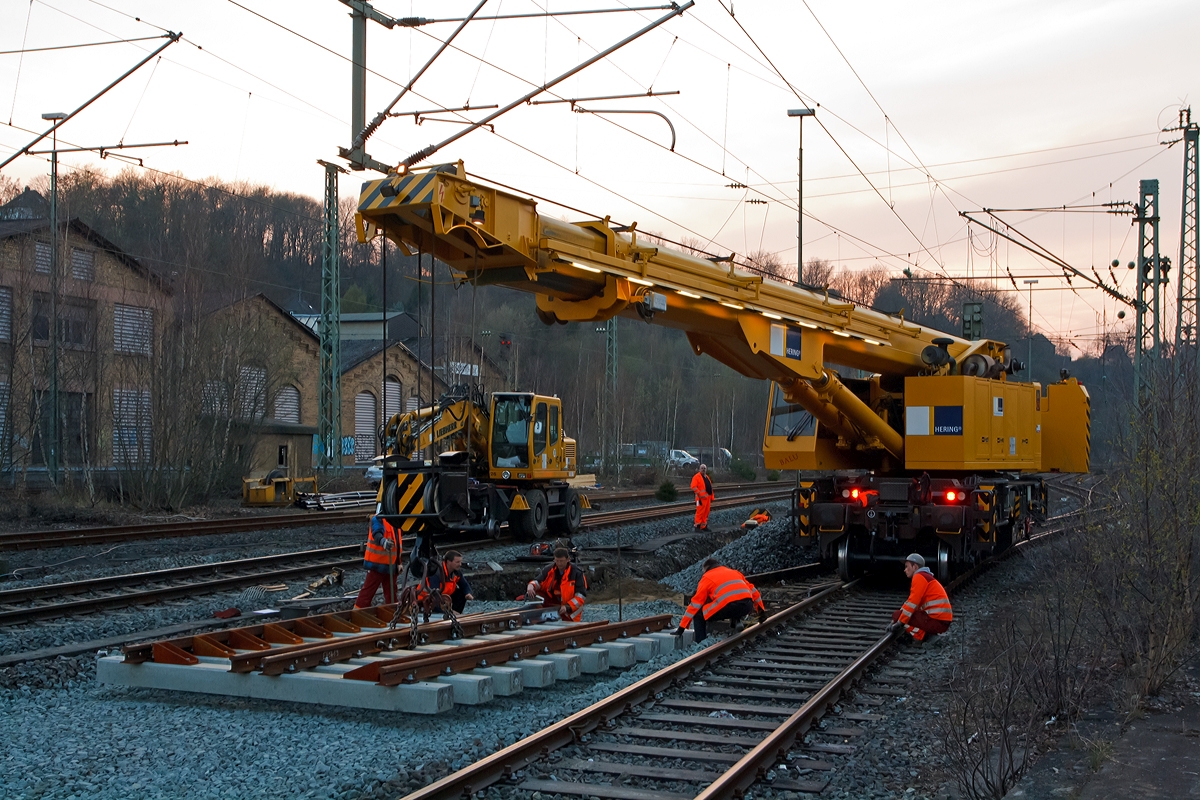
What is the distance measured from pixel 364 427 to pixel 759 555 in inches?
1323

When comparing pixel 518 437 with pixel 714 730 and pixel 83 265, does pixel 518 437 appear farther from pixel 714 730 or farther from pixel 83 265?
pixel 83 265

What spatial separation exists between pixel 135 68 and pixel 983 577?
14.9m

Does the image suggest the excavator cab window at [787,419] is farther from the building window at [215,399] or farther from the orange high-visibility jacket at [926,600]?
the building window at [215,399]

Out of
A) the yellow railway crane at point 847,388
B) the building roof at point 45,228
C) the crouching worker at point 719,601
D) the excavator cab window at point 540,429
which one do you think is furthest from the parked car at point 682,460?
the crouching worker at point 719,601

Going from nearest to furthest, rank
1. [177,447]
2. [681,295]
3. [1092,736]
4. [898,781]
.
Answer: [898,781], [1092,736], [681,295], [177,447]

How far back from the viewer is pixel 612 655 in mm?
9156

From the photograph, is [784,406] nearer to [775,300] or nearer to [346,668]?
[775,300]

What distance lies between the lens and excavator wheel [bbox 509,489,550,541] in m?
19.7

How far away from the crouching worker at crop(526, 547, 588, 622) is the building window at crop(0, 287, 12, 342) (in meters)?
21.0

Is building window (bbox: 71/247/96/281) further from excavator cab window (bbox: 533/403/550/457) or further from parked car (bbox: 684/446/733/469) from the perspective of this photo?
parked car (bbox: 684/446/733/469)

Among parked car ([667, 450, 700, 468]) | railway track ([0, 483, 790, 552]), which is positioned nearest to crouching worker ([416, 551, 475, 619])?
railway track ([0, 483, 790, 552])

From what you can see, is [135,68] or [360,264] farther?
[360,264]

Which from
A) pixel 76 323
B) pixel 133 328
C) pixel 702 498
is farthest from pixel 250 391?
pixel 702 498

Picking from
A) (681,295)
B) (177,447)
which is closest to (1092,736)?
(681,295)
